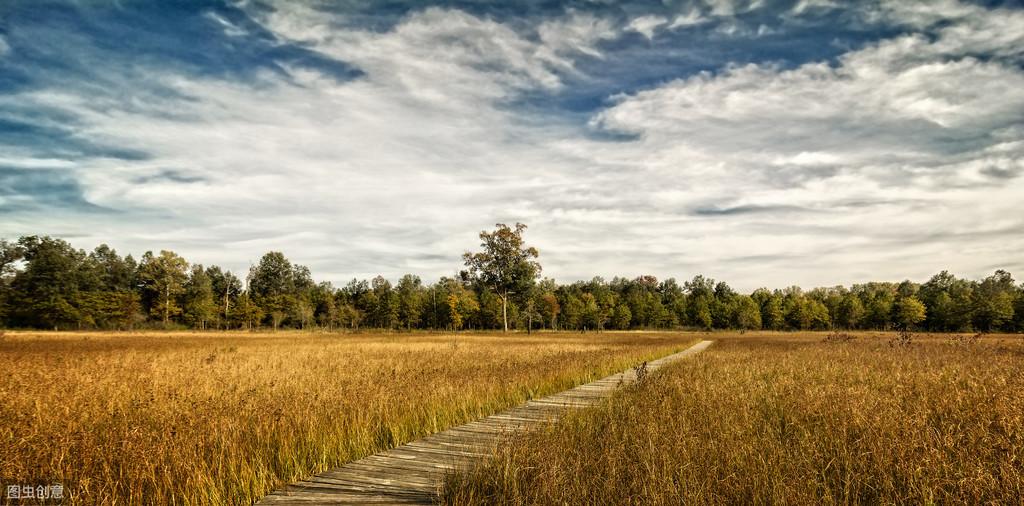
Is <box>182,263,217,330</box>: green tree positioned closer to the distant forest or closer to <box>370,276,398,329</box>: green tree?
the distant forest

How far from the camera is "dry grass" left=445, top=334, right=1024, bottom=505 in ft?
15.0

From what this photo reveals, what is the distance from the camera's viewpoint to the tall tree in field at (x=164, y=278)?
84863 mm

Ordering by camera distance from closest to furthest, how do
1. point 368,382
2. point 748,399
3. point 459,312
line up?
1. point 748,399
2. point 368,382
3. point 459,312

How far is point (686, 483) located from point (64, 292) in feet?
327

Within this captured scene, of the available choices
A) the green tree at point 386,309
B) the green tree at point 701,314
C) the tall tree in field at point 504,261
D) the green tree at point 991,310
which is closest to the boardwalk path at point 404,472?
the tall tree in field at point 504,261

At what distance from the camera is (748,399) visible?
909 centimetres

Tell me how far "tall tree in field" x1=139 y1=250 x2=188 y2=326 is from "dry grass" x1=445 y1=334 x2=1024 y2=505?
94993 mm

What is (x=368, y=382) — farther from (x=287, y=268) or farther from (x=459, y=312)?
(x=287, y=268)

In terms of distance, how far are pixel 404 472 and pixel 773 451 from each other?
4.16 metres

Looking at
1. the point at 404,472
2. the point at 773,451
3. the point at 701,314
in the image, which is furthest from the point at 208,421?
the point at 701,314

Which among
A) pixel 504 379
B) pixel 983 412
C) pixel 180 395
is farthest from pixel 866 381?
pixel 180 395

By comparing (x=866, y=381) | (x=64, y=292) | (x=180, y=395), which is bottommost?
(x=866, y=381)

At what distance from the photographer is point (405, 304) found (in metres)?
94.4

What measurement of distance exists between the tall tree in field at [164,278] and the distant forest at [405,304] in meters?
0.20
